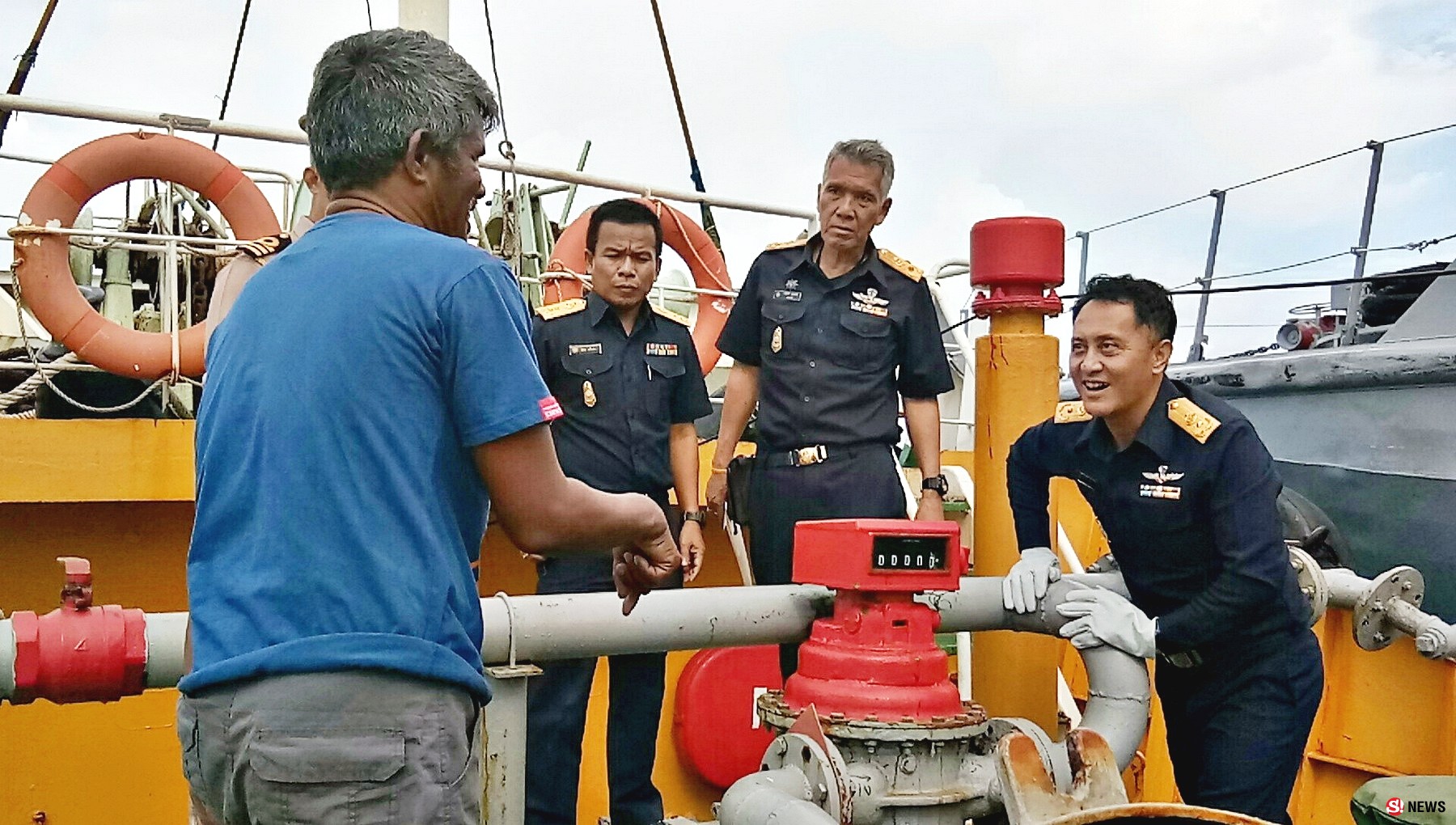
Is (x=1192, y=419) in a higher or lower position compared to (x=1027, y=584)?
higher

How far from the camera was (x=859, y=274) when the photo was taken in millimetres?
3639

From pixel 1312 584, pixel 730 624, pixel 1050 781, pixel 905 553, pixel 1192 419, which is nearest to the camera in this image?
pixel 1050 781

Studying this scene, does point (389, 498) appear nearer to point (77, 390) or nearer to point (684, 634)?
point (684, 634)

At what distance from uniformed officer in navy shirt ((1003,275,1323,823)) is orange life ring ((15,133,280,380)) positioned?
265 centimetres

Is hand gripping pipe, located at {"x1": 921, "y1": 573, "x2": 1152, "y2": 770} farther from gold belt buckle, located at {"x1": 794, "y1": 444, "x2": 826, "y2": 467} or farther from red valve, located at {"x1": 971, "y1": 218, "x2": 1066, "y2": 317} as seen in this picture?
red valve, located at {"x1": 971, "y1": 218, "x2": 1066, "y2": 317}

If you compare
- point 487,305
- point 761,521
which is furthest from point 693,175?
point 487,305

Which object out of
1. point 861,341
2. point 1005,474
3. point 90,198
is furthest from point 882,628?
point 90,198

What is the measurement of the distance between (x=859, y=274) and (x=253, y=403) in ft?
7.80

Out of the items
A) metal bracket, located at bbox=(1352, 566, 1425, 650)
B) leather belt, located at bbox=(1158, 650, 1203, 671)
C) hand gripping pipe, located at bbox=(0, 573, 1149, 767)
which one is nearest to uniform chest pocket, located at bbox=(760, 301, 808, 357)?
hand gripping pipe, located at bbox=(0, 573, 1149, 767)

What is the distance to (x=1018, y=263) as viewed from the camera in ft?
11.3

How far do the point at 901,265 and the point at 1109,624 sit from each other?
1271 millimetres

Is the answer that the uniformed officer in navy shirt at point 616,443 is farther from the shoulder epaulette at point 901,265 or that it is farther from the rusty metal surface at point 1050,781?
the rusty metal surface at point 1050,781

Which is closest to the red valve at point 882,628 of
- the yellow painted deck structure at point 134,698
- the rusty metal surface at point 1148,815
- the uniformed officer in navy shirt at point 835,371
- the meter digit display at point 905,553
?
the meter digit display at point 905,553

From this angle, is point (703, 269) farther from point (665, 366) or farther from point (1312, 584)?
point (1312, 584)
